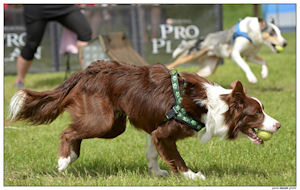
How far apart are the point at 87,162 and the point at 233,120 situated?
161cm

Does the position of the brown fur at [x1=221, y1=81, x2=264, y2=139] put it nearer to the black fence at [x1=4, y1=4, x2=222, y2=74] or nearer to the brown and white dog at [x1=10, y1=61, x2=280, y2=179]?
the brown and white dog at [x1=10, y1=61, x2=280, y2=179]

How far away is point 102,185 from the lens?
3.98 meters

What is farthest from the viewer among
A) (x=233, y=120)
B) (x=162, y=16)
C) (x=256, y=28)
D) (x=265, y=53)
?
(x=265, y=53)

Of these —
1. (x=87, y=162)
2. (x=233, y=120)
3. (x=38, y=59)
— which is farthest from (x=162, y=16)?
(x=233, y=120)

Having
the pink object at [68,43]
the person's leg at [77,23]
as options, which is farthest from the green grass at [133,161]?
the pink object at [68,43]

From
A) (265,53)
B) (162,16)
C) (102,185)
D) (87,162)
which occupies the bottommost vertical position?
(265,53)

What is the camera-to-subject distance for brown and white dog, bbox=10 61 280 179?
3932mm

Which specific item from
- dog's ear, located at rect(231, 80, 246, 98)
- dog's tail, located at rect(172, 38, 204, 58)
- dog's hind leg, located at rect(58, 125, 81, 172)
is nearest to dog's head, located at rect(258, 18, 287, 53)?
dog's tail, located at rect(172, 38, 204, 58)

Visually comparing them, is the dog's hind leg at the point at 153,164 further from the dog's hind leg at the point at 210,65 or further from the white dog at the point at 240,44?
the dog's hind leg at the point at 210,65

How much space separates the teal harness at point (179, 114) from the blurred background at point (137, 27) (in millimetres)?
7923

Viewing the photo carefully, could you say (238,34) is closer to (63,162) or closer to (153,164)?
(153,164)

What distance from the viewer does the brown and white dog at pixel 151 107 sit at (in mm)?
3932

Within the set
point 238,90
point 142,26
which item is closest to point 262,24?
point 142,26

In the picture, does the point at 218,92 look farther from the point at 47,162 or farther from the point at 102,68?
the point at 47,162
